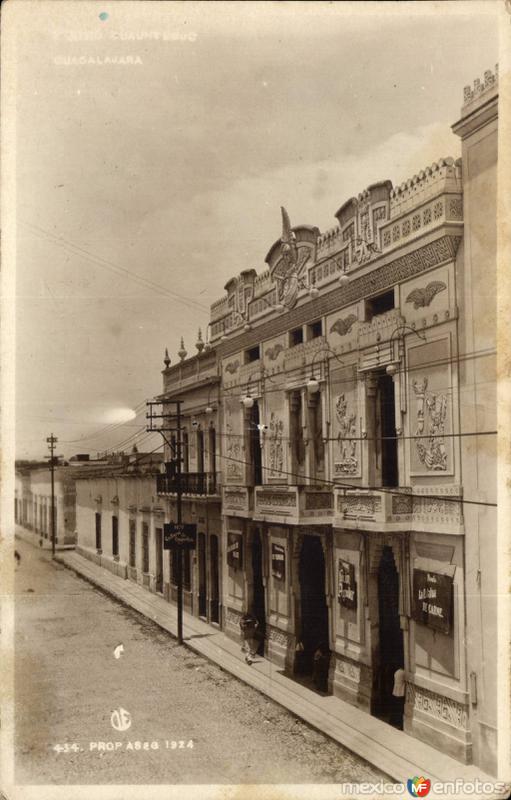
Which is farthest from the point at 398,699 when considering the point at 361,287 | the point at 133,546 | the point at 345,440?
the point at 133,546

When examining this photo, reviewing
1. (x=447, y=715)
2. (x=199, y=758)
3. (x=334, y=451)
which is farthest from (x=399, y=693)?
(x=334, y=451)

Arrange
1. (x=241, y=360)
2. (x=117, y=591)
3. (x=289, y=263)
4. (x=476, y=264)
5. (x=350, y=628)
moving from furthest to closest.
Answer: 1. (x=117, y=591)
2. (x=241, y=360)
3. (x=289, y=263)
4. (x=350, y=628)
5. (x=476, y=264)

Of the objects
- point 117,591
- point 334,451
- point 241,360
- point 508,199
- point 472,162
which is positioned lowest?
point 117,591

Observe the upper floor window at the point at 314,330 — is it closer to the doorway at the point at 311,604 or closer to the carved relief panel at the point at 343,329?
the carved relief panel at the point at 343,329

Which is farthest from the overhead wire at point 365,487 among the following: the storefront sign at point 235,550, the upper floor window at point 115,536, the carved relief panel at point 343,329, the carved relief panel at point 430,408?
the upper floor window at point 115,536

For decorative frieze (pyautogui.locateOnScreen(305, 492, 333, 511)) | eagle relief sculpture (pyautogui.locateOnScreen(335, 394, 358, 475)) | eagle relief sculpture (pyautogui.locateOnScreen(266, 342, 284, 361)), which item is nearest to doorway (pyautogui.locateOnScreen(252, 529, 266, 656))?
decorative frieze (pyautogui.locateOnScreen(305, 492, 333, 511))

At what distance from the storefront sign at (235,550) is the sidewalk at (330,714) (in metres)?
2.08

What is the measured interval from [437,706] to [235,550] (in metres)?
9.12

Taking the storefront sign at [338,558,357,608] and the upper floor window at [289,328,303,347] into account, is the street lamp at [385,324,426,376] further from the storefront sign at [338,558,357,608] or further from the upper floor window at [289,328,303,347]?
the storefront sign at [338,558,357,608]

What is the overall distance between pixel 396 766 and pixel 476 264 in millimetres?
8232

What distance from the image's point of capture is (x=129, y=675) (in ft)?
54.8

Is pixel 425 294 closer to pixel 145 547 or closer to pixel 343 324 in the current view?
pixel 343 324

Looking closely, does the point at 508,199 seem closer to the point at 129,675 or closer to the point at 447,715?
the point at 447,715

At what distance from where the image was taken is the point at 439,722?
44.5ft
